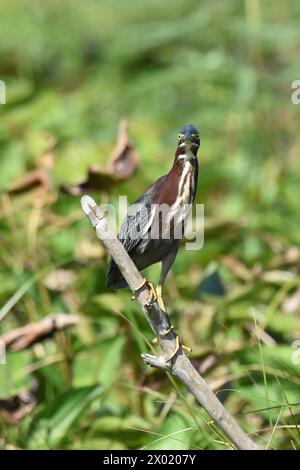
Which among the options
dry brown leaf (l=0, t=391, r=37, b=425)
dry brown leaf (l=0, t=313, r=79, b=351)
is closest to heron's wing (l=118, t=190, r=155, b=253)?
dry brown leaf (l=0, t=313, r=79, b=351)

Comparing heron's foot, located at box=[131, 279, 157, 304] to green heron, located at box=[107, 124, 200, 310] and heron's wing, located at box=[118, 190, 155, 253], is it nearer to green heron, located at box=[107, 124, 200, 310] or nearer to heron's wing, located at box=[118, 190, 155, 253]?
green heron, located at box=[107, 124, 200, 310]

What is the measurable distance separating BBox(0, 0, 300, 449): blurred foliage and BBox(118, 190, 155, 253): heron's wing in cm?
32

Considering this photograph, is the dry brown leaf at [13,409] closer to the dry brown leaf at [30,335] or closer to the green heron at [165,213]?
the dry brown leaf at [30,335]

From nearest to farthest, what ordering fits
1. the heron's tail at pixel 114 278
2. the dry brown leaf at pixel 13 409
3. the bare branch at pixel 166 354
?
the bare branch at pixel 166 354 → the heron's tail at pixel 114 278 → the dry brown leaf at pixel 13 409

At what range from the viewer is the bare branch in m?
1.73

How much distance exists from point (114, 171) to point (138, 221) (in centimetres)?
80

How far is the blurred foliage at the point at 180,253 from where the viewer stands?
2588 mm

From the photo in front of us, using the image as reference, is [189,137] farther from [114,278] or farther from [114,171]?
[114,171]

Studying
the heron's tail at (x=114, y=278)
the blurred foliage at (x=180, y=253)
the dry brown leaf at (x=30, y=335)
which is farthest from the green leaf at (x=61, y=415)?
the heron's tail at (x=114, y=278)

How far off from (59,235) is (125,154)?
2.80ft

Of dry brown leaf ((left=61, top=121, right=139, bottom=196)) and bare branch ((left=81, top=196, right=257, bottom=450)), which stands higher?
dry brown leaf ((left=61, top=121, right=139, bottom=196))

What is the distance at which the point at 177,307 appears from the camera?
316cm
